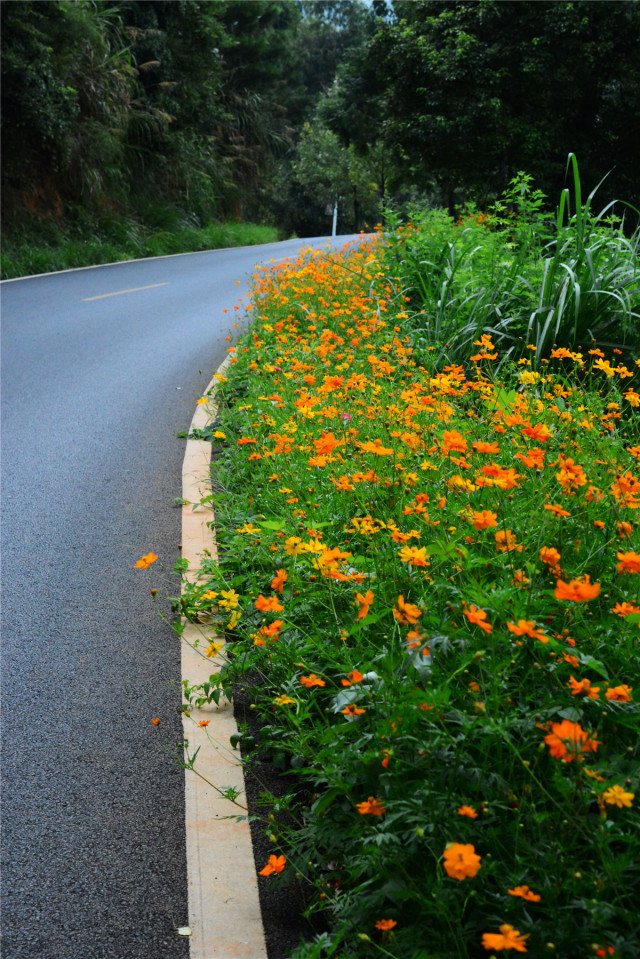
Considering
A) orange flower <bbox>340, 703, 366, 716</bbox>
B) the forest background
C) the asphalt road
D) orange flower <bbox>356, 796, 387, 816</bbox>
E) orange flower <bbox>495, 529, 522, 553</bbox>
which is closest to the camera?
orange flower <bbox>356, 796, 387, 816</bbox>

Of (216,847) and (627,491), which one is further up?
(627,491)

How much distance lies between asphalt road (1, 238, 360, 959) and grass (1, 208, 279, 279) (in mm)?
8727

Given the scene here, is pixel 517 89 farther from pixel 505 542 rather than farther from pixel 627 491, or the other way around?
pixel 505 542

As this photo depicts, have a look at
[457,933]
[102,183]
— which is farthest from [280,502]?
[102,183]

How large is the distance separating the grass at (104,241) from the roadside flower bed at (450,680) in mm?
13004

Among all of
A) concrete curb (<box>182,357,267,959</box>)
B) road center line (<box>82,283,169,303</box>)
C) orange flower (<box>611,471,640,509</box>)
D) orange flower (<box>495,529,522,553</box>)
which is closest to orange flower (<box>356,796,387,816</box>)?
concrete curb (<box>182,357,267,959</box>)

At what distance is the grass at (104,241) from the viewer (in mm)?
15664

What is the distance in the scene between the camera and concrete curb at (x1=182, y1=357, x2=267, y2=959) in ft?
6.68

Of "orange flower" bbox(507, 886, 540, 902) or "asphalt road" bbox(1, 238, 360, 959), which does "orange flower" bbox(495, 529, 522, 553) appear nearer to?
"orange flower" bbox(507, 886, 540, 902)

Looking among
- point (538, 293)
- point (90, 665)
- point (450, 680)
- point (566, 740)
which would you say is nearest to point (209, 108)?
point (538, 293)

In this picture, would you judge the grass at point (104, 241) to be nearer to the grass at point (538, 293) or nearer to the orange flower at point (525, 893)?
the grass at point (538, 293)

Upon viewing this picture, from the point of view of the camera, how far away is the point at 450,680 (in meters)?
2.00

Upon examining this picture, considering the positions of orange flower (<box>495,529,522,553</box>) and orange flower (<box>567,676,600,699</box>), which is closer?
orange flower (<box>567,676,600,699</box>)

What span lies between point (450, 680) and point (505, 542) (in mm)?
549
